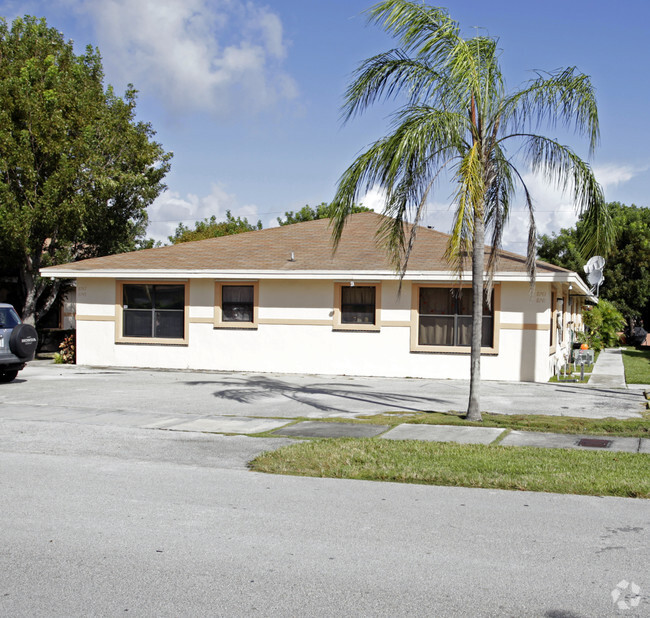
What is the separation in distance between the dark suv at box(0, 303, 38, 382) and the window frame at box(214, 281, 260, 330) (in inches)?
206

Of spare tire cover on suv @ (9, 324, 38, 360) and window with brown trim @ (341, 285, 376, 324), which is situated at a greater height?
window with brown trim @ (341, 285, 376, 324)

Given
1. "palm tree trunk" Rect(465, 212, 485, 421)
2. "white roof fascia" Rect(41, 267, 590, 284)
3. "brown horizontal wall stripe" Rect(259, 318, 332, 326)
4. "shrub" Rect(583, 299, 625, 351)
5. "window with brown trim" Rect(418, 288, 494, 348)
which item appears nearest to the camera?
"palm tree trunk" Rect(465, 212, 485, 421)

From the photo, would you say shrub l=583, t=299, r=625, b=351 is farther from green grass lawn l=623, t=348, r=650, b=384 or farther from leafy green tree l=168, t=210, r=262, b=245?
leafy green tree l=168, t=210, r=262, b=245

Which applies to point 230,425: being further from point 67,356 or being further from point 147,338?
point 67,356

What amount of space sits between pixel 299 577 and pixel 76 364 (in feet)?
58.2

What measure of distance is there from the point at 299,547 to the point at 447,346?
1353 centimetres

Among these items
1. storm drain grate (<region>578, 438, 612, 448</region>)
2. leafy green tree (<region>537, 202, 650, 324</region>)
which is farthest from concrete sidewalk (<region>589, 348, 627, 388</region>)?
leafy green tree (<region>537, 202, 650, 324</region>)

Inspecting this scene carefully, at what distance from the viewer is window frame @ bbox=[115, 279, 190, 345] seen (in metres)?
20.0

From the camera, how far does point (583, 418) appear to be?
11773 millimetres

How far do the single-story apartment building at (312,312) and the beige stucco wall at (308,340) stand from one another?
0.09 feet

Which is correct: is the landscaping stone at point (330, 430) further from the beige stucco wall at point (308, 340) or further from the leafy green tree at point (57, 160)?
the leafy green tree at point (57, 160)

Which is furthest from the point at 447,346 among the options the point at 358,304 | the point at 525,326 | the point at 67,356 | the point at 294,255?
the point at 67,356

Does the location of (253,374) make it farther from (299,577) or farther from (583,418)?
(299,577)

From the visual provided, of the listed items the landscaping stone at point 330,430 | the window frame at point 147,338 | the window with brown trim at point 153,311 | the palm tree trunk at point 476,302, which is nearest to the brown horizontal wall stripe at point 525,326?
the palm tree trunk at point 476,302
